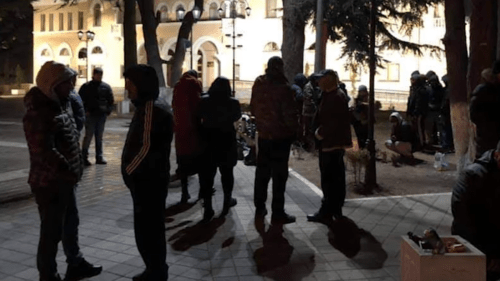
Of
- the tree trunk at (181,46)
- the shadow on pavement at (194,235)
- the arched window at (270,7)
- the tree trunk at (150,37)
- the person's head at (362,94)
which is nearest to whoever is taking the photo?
the shadow on pavement at (194,235)

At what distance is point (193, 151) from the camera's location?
7480mm

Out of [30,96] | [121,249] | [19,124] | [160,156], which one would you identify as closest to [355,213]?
[121,249]

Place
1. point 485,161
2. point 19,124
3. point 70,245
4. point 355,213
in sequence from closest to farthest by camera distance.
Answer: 1. point 485,161
2. point 70,245
3. point 355,213
4. point 19,124

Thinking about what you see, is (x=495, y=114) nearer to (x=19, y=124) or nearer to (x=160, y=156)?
(x=160, y=156)

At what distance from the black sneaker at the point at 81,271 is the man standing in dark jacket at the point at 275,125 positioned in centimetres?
261

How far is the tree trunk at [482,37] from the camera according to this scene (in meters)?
8.59

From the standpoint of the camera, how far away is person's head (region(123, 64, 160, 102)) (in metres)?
4.64

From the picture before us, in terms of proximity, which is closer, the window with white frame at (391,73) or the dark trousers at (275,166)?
the dark trousers at (275,166)

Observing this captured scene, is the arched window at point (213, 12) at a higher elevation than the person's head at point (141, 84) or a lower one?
higher

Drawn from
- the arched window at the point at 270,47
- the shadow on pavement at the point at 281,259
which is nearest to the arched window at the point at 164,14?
the arched window at the point at 270,47

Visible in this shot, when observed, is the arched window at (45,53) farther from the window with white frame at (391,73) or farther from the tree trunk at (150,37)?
the window with white frame at (391,73)

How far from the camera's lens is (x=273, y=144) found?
7039 millimetres

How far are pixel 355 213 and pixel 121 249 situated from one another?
321 cm

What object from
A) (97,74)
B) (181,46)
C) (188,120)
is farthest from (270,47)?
(188,120)
